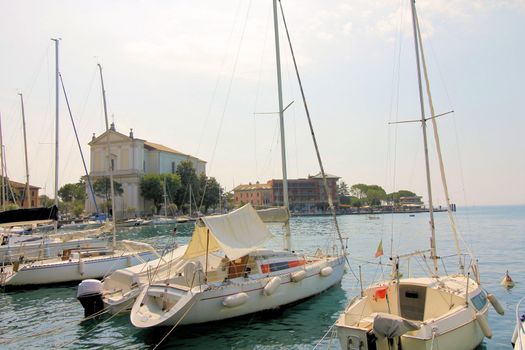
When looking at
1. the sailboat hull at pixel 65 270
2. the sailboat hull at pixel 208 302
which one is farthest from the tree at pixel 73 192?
the sailboat hull at pixel 208 302

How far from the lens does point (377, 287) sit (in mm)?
12383

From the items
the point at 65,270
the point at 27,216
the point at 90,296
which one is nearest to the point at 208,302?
the point at 90,296

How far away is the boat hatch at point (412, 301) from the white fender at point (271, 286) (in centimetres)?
473

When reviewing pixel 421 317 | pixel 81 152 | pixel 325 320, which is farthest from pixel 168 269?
pixel 81 152

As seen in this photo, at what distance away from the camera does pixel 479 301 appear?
39.9 ft

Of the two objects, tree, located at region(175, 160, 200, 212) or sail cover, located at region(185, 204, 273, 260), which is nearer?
sail cover, located at region(185, 204, 273, 260)

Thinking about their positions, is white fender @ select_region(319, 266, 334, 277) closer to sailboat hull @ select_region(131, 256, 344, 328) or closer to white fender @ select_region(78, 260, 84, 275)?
sailboat hull @ select_region(131, 256, 344, 328)

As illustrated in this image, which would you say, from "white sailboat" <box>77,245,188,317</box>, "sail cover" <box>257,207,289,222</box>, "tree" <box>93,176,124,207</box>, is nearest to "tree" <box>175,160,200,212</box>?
"tree" <box>93,176,124,207</box>

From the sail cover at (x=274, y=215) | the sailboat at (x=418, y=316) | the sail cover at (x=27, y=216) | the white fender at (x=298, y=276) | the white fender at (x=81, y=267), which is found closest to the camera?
the sailboat at (x=418, y=316)

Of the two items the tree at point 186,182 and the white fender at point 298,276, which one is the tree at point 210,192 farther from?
the white fender at point 298,276

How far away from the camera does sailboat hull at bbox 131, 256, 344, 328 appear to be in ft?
44.4

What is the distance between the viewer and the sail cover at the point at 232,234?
606 inches

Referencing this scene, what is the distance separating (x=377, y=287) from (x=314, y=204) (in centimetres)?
15950

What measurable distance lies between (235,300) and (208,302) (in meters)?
0.89
